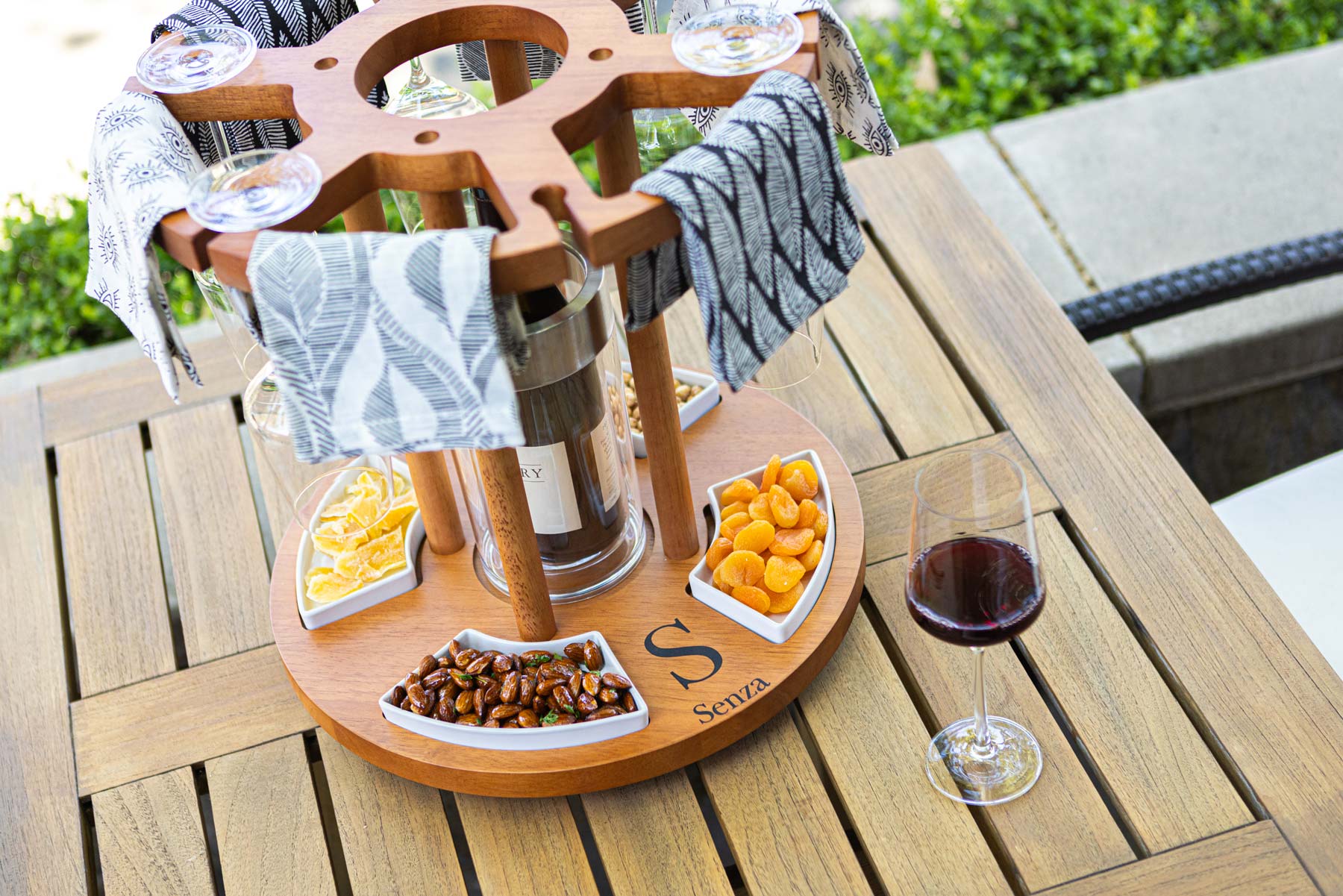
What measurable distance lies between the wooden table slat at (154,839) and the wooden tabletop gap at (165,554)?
152mm

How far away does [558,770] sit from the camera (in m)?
1.09

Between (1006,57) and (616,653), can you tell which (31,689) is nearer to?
(616,653)

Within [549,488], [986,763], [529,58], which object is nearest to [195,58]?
[529,58]

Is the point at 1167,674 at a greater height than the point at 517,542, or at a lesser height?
lesser

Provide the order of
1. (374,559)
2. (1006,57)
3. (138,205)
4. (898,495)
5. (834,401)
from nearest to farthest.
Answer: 1. (138,205)
2. (374,559)
3. (898,495)
4. (834,401)
5. (1006,57)

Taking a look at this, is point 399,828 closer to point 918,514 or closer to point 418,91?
point 918,514

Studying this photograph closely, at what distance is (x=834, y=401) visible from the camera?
1.51 meters

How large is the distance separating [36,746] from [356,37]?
72 centimetres

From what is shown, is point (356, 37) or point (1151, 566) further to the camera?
point (1151, 566)

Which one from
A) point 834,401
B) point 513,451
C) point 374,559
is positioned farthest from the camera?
point 834,401

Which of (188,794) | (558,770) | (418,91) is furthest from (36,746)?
(418,91)

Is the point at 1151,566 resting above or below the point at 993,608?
below

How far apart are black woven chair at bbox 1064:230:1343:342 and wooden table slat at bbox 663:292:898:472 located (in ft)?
0.94

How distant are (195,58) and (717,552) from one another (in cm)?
63
